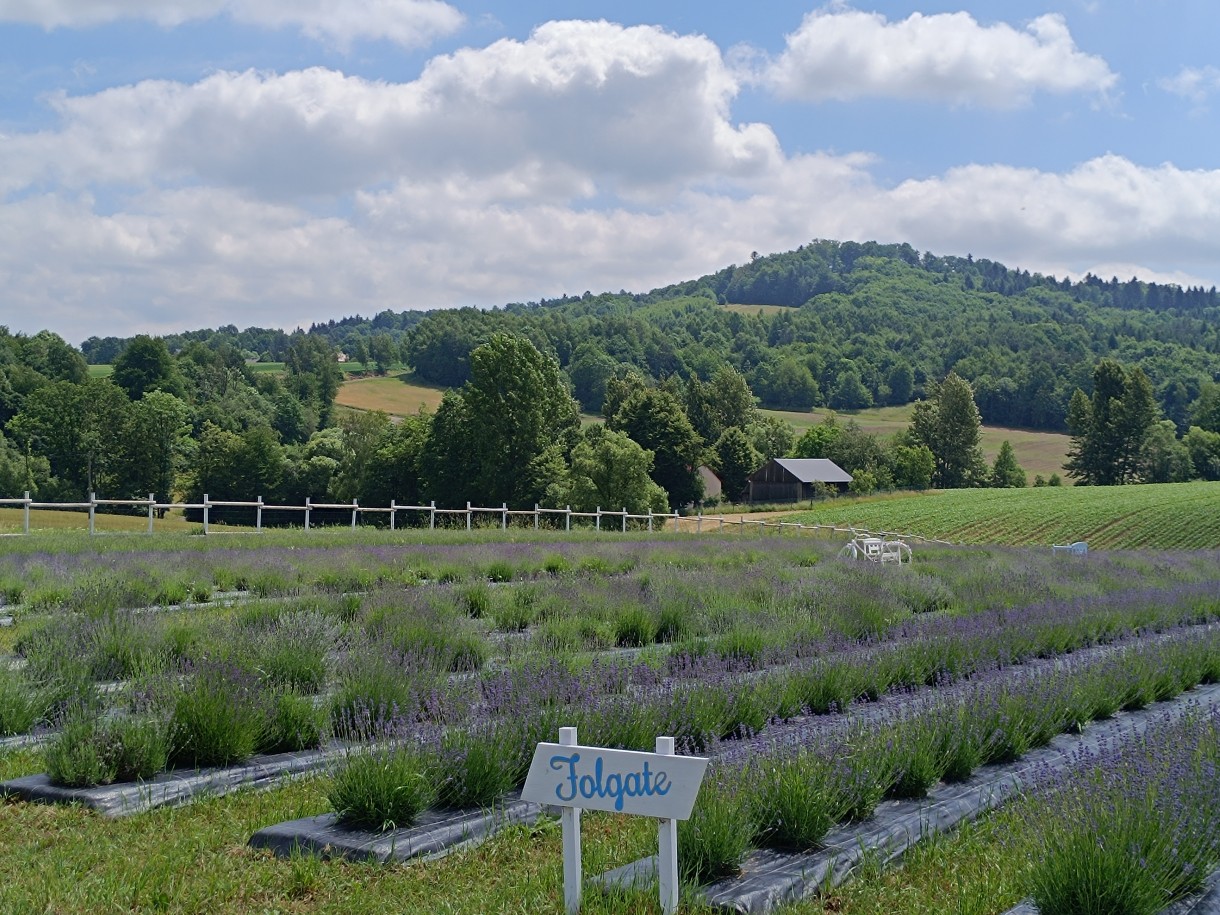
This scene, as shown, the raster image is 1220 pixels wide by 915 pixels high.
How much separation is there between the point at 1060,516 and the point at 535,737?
215 feet

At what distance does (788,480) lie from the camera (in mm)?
94250

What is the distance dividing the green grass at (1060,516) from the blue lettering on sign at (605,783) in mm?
56290

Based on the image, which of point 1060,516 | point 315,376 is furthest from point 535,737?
point 315,376

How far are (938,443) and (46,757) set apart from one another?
111 m

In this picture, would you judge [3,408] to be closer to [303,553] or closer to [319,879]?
Answer: [303,553]

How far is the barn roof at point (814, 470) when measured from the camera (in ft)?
308

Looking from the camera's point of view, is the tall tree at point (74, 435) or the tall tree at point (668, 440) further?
the tall tree at point (668, 440)

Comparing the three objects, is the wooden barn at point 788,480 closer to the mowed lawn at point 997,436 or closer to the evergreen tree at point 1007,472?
the evergreen tree at point 1007,472

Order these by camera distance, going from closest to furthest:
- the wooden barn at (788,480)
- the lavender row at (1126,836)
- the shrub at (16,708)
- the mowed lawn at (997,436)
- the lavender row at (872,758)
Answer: the lavender row at (1126,836)
the lavender row at (872,758)
the shrub at (16,708)
the wooden barn at (788,480)
the mowed lawn at (997,436)

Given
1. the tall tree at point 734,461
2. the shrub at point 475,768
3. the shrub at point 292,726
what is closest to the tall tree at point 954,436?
the tall tree at point 734,461

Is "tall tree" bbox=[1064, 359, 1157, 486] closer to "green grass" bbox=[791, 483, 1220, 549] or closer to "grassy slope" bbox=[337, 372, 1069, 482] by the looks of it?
"grassy slope" bbox=[337, 372, 1069, 482]

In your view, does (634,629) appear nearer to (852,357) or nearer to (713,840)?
(713,840)

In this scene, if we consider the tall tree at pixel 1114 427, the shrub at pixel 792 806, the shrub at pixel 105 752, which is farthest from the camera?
the tall tree at pixel 1114 427

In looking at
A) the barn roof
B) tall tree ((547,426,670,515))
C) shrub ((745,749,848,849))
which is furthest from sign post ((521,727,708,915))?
the barn roof
